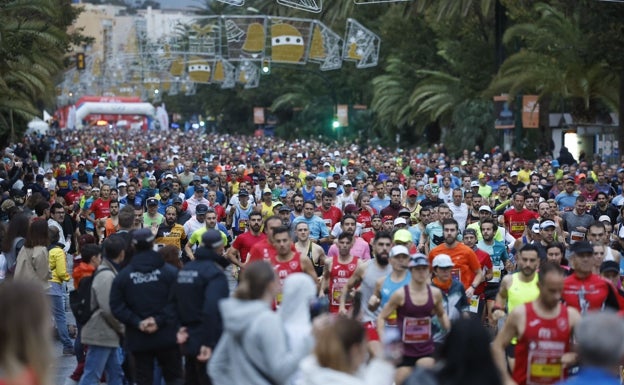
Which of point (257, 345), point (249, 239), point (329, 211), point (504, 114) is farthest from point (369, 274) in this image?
point (504, 114)

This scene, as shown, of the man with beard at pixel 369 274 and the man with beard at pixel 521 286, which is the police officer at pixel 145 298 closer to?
the man with beard at pixel 369 274

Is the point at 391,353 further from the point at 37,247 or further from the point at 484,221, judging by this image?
the point at 484,221

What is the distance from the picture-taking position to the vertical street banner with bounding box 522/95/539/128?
142ft

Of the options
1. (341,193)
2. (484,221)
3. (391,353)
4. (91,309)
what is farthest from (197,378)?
(341,193)

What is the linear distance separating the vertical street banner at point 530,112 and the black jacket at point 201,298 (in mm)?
34282

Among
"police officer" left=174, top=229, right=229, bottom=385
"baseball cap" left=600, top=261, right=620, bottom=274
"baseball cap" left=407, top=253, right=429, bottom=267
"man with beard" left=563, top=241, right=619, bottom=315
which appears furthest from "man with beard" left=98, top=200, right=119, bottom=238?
"man with beard" left=563, top=241, right=619, bottom=315

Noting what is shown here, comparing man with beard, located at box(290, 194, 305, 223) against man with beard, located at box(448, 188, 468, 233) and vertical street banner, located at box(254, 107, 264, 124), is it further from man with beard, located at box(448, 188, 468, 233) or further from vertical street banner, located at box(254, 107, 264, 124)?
vertical street banner, located at box(254, 107, 264, 124)

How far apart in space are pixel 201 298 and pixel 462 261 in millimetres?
4355

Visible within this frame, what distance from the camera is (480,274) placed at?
12820 millimetres

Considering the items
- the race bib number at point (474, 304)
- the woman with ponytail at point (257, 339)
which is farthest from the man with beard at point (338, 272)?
the woman with ponytail at point (257, 339)

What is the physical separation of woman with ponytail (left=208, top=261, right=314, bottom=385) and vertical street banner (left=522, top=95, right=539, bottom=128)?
119ft

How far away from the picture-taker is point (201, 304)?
9242 mm

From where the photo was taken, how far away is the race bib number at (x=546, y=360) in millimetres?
8117

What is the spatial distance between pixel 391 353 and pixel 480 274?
650 cm
